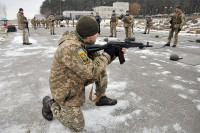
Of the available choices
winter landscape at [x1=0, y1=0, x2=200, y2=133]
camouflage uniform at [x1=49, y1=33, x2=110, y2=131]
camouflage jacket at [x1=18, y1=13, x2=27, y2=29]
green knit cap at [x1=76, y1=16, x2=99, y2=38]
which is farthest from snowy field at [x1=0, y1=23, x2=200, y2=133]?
camouflage jacket at [x1=18, y1=13, x2=27, y2=29]

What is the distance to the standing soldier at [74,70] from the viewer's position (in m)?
1.58

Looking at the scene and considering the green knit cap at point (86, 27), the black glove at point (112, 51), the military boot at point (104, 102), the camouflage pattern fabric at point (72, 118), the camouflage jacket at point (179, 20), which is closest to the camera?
the green knit cap at point (86, 27)

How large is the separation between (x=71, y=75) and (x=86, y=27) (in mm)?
593

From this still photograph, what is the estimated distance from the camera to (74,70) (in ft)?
5.27

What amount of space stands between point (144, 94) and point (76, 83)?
61.9 inches

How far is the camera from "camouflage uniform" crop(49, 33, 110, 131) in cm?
158

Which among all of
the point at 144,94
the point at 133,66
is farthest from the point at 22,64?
the point at 144,94

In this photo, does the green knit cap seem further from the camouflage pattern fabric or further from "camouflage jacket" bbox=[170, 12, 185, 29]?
"camouflage jacket" bbox=[170, 12, 185, 29]

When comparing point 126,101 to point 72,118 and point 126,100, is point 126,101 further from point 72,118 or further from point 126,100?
point 72,118

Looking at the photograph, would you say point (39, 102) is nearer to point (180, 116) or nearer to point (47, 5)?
point (180, 116)

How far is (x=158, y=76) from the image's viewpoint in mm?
3719

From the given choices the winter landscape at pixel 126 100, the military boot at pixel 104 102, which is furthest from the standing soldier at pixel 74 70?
the military boot at pixel 104 102

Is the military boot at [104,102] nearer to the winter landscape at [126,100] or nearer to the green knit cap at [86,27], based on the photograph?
the winter landscape at [126,100]

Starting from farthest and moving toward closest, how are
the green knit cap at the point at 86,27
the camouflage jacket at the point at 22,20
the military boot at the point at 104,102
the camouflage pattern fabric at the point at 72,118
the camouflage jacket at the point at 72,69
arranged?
1. the camouflage jacket at the point at 22,20
2. the military boot at the point at 104,102
3. the camouflage pattern fabric at the point at 72,118
4. the green knit cap at the point at 86,27
5. the camouflage jacket at the point at 72,69
